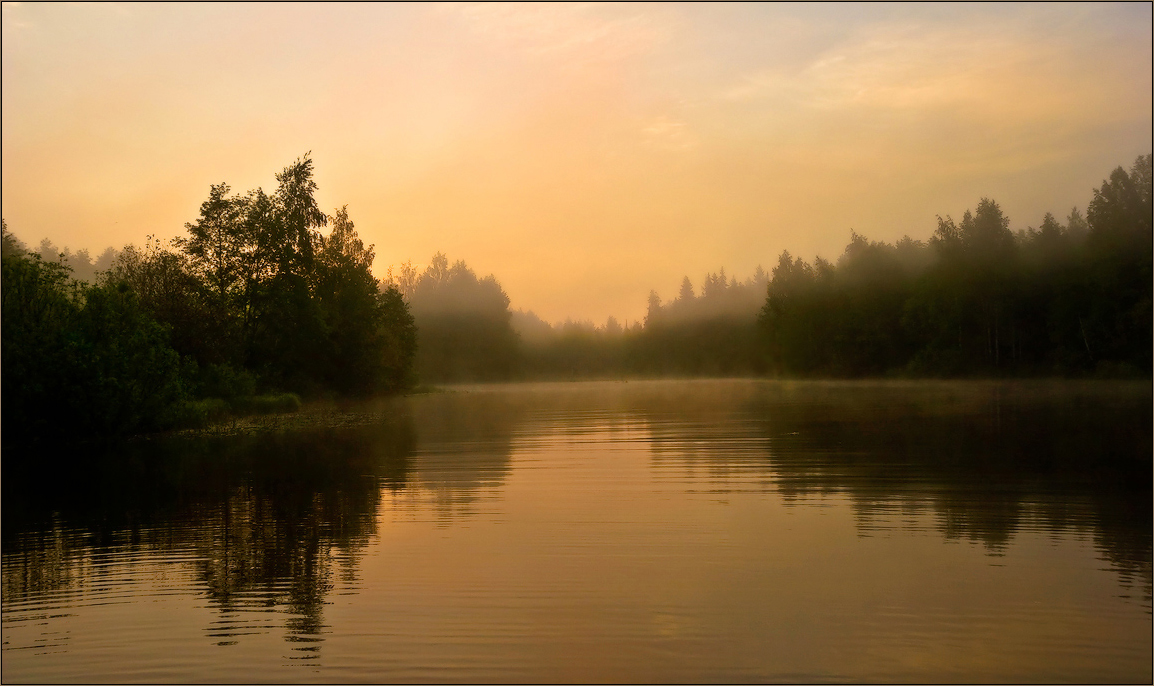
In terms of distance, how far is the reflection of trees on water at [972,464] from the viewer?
36.2 feet

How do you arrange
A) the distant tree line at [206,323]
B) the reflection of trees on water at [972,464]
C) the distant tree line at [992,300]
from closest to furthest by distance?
the reflection of trees on water at [972,464] < the distant tree line at [206,323] < the distant tree line at [992,300]

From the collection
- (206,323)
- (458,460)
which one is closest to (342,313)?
(206,323)

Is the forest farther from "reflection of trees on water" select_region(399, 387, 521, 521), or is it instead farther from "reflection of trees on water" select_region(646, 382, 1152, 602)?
"reflection of trees on water" select_region(646, 382, 1152, 602)

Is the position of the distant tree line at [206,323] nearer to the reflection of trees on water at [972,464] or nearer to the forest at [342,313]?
the forest at [342,313]

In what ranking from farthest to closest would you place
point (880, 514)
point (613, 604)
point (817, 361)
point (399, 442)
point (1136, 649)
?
1. point (817, 361)
2. point (399, 442)
3. point (880, 514)
4. point (613, 604)
5. point (1136, 649)

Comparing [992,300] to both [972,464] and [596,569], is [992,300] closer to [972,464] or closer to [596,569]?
[972,464]

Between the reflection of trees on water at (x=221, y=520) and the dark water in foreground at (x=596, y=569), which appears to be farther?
the reflection of trees on water at (x=221, y=520)

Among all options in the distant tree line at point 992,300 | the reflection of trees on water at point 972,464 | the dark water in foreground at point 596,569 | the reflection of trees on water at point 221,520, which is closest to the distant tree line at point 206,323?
the reflection of trees on water at point 221,520

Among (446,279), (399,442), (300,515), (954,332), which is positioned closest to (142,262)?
(399,442)

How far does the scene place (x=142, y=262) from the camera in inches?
1773

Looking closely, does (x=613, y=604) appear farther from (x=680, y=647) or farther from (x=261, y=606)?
(x=261, y=606)

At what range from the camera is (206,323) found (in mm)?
44438

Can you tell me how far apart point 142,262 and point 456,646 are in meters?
44.6

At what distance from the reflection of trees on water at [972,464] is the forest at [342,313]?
18.9 meters
